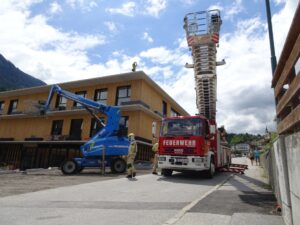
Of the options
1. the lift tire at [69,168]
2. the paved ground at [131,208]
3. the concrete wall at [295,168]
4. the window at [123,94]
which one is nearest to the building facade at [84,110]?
the window at [123,94]

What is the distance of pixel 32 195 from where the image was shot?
729 centimetres

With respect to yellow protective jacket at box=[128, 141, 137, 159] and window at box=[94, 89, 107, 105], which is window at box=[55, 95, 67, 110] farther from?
yellow protective jacket at box=[128, 141, 137, 159]

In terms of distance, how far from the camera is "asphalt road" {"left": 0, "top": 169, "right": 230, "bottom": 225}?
472cm

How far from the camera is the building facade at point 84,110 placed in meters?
24.2

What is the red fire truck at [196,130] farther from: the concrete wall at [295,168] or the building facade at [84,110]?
the building facade at [84,110]

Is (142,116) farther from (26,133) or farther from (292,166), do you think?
(292,166)

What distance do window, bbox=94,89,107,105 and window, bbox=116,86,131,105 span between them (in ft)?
5.34

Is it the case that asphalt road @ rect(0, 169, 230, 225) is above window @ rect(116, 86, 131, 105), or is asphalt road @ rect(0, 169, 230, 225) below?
below

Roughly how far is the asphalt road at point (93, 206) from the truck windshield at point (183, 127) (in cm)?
432

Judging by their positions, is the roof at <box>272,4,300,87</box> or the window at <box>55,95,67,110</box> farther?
the window at <box>55,95,67,110</box>

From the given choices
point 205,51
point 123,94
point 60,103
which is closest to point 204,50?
point 205,51

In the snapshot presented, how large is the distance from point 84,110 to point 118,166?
42.6ft

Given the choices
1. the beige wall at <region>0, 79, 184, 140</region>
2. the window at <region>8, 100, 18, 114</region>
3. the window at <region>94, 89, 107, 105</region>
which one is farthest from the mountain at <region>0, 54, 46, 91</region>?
the window at <region>94, 89, 107, 105</region>

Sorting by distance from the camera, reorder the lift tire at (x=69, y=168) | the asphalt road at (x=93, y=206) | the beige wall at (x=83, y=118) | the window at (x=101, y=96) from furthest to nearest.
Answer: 1. the window at (x=101, y=96)
2. the beige wall at (x=83, y=118)
3. the lift tire at (x=69, y=168)
4. the asphalt road at (x=93, y=206)
